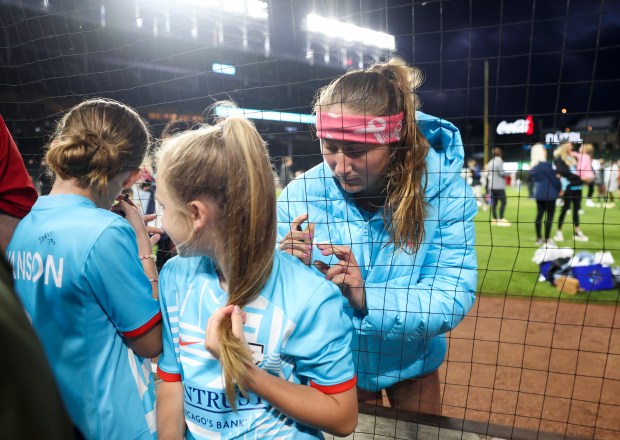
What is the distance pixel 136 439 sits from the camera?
4.17ft

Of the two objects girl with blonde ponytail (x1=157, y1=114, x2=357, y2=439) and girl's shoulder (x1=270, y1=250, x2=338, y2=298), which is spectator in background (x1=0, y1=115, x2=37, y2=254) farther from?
girl's shoulder (x1=270, y1=250, x2=338, y2=298)

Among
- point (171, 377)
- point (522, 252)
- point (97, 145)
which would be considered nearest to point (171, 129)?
point (97, 145)

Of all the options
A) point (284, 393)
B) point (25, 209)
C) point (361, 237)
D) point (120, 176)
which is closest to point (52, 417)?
point (284, 393)

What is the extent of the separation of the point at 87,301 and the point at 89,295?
0.02m

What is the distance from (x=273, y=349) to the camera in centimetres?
105

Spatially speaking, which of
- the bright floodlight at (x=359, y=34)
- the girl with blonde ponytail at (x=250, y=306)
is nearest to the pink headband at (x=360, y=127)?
the bright floodlight at (x=359, y=34)

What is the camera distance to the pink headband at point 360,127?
155 centimetres

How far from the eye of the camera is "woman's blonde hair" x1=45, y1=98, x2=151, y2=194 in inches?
50.8

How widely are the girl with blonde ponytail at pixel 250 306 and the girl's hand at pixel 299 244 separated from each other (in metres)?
0.23

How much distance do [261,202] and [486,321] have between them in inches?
183

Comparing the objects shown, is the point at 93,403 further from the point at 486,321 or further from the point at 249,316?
the point at 486,321

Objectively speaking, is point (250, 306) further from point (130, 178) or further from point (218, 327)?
point (130, 178)

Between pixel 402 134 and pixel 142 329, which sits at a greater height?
pixel 402 134

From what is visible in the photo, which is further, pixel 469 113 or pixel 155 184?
pixel 469 113
